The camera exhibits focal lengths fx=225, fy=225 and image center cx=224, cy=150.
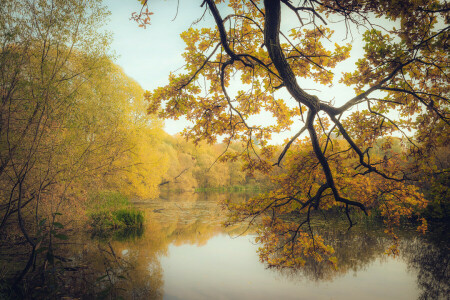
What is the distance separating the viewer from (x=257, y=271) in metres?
6.09

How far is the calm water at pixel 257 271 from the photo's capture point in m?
4.88

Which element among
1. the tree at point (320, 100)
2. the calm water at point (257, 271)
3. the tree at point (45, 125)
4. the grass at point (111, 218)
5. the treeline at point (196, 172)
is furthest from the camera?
the treeline at point (196, 172)

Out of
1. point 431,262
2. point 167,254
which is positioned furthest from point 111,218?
point 431,262

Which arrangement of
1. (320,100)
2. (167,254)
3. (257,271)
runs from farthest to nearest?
(167,254) < (257,271) < (320,100)

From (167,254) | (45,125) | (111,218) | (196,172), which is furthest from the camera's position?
(196,172)

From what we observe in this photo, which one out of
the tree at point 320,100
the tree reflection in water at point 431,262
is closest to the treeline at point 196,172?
the tree reflection in water at point 431,262

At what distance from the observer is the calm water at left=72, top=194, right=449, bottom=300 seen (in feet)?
16.0

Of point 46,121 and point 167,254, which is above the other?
point 46,121

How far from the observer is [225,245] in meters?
8.13

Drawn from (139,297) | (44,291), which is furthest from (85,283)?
(139,297)

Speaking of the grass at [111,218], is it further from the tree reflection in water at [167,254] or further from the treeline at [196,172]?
the treeline at [196,172]

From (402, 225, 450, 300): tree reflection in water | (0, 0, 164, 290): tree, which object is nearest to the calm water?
(402, 225, 450, 300): tree reflection in water

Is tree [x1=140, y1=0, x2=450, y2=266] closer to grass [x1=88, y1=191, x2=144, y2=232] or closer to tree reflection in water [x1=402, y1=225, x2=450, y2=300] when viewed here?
tree reflection in water [x1=402, y1=225, x2=450, y2=300]

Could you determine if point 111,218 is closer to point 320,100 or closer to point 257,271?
point 257,271
